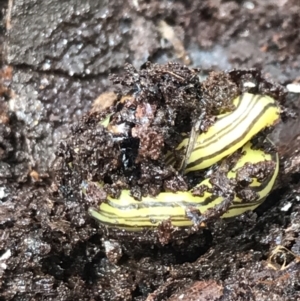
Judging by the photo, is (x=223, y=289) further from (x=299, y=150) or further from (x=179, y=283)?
(x=299, y=150)

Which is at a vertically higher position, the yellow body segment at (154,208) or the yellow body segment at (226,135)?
the yellow body segment at (226,135)

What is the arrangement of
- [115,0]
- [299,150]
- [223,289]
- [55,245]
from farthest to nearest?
[115,0] → [299,150] → [55,245] → [223,289]

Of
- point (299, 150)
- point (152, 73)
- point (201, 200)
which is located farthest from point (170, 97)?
point (299, 150)

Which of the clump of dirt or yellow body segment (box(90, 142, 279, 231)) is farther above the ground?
the clump of dirt

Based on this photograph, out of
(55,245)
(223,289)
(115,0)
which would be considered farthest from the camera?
(115,0)

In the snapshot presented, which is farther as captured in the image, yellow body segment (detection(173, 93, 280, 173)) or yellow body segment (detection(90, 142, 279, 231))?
yellow body segment (detection(173, 93, 280, 173))

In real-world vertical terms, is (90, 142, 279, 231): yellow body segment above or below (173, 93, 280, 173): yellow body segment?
below

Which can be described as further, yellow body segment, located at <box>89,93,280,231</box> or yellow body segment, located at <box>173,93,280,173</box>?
yellow body segment, located at <box>173,93,280,173</box>

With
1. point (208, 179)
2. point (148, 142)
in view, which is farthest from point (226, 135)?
point (148, 142)

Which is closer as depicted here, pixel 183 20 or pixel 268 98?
pixel 268 98
